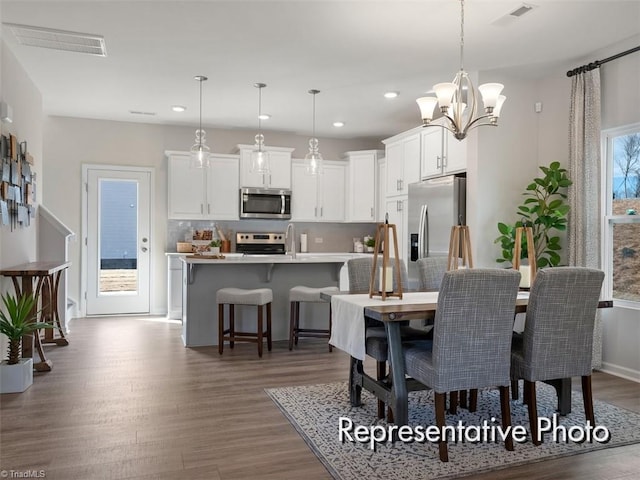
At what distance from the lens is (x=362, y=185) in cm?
764

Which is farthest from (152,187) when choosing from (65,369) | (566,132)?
(566,132)

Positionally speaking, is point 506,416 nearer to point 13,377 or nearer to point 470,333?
point 470,333

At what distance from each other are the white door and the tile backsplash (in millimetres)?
412

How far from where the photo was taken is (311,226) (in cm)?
790

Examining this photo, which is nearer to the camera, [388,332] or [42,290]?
[388,332]

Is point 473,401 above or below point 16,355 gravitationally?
below

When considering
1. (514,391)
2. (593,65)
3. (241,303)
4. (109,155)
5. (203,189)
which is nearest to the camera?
(514,391)

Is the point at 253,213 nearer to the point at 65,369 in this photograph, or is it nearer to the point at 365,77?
the point at 365,77

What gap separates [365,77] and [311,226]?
10.9ft

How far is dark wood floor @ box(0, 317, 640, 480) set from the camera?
96.7 inches

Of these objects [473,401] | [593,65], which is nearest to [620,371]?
[473,401]

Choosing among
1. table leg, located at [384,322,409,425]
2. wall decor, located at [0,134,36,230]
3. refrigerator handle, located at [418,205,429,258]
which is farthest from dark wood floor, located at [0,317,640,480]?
refrigerator handle, located at [418,205,429,258]

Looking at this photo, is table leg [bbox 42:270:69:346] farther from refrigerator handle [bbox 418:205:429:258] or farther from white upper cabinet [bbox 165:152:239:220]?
refrigerator handle [bbox 418:205:429:258]

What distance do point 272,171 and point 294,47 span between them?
320cm
